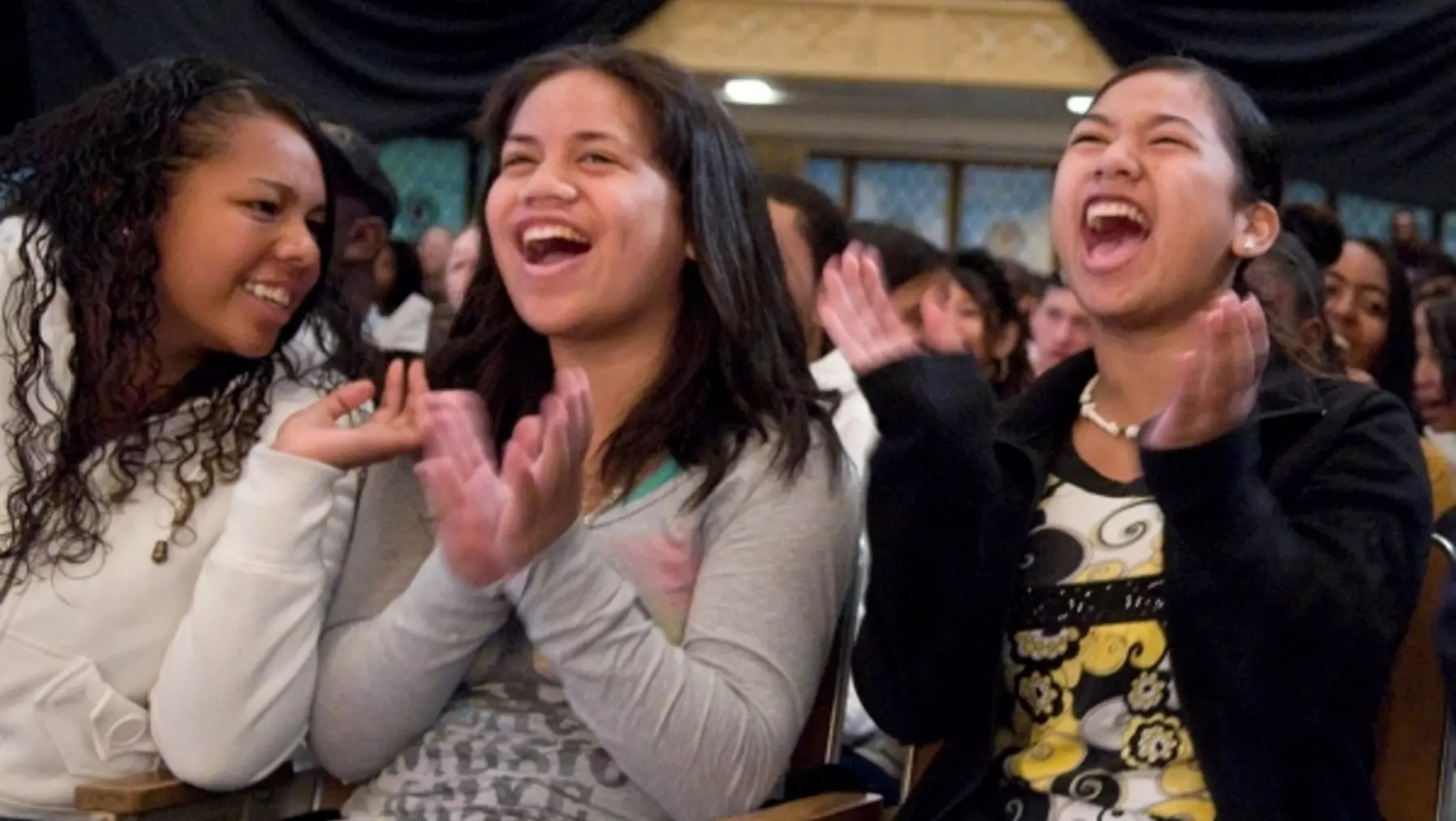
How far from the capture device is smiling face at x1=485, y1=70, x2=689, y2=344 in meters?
1.45

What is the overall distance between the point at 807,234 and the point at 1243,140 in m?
1.19

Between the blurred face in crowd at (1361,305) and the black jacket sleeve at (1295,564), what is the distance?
1713 mm

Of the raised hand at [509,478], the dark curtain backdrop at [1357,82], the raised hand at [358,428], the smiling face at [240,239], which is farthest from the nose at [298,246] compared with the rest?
the dark curtain backdrop at [1357,82]

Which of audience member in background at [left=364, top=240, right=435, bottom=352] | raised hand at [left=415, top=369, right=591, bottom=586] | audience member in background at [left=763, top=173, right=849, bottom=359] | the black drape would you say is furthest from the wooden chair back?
the black drape

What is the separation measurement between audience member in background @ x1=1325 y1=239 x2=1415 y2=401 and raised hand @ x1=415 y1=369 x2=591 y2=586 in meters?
2.10

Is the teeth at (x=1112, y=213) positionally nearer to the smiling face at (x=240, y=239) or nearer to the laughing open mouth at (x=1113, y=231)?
the laughing open mouth at (x=1113, y=231)

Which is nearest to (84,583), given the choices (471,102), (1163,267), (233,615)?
(233,615)

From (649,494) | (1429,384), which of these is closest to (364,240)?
(649,494)

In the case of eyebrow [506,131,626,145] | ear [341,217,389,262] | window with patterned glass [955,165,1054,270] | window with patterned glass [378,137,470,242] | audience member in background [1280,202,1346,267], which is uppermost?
eyebrow [506,131,626,145]

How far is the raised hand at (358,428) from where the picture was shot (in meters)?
1.41

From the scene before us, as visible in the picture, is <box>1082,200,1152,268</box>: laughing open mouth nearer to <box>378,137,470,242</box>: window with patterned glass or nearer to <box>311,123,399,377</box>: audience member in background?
<box>311,123,399,377</box>: audience member in background

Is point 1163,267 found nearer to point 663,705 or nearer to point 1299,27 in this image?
point 663,705

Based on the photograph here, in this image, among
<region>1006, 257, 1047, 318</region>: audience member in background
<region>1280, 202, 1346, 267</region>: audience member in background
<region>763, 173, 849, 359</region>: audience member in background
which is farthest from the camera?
<region>1006, 257, 1047, 318</region>: audience member in background

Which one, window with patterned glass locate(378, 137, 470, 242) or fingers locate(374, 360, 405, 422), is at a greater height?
fingers locate(374, 360, 405, 422)
